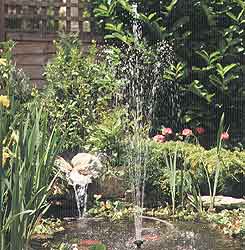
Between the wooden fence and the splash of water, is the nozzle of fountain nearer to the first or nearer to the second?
the splash of water

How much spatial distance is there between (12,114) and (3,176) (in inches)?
14.2

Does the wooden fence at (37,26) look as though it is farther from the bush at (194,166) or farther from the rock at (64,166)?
the bush at (194,166)

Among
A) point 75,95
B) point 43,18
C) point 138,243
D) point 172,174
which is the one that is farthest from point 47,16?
point 138,243

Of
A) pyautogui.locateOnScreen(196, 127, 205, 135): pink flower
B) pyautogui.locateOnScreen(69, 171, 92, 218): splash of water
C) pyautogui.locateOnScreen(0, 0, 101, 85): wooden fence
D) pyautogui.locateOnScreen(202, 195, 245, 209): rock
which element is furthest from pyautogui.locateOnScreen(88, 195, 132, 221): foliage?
pyautogui.locateOnScreen(0, 0, 101, 85): wooden fence

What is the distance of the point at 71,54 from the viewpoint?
6.68m

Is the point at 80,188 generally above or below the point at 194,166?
below

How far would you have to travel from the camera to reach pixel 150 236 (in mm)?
4797

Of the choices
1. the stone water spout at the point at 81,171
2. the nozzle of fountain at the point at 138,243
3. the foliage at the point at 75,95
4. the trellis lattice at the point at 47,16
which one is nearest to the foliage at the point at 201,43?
the trellis lattice at the point at 47,16

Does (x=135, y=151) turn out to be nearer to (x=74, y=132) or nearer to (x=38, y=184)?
(x=74, y=132)

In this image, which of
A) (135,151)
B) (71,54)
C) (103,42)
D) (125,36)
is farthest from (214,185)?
(103,42)

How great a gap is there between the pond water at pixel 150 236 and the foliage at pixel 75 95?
1307 mm

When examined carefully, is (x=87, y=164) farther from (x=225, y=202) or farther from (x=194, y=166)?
(x=225, y=202)

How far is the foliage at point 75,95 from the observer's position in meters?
6.41

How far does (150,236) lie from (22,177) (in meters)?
2.96
